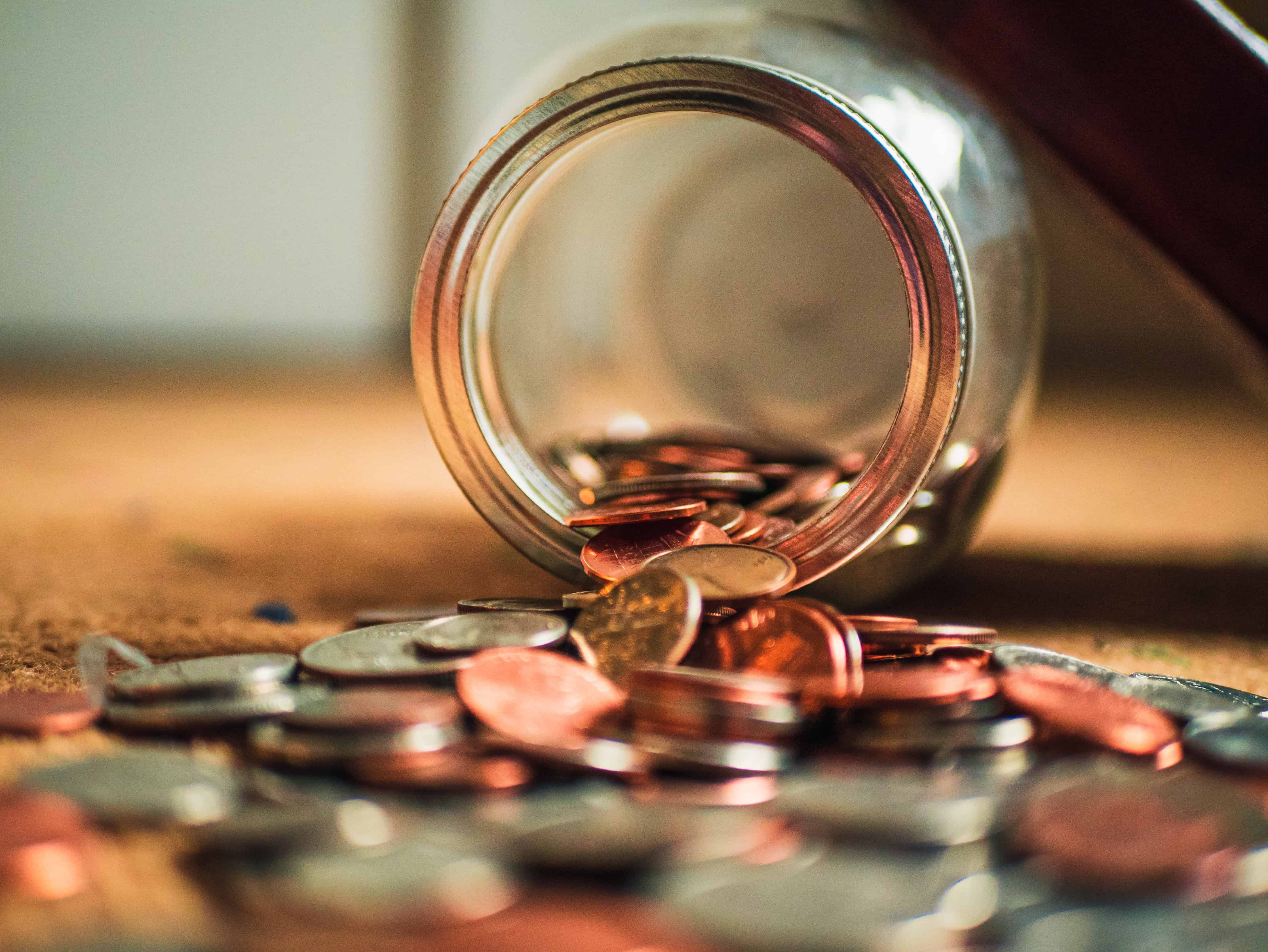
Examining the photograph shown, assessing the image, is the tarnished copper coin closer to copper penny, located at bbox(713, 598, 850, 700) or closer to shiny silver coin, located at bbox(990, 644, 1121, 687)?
copper penny, located at bbox(713, 598, 850, 700)

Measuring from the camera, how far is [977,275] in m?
0.94

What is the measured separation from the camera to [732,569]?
0.76 metres

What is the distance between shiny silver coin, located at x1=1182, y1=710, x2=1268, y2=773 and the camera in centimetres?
61

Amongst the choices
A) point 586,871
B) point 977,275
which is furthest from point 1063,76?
point 586,871

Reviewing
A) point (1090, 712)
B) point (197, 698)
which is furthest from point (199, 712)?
point (1090, 712)

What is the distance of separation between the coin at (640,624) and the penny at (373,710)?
107mm

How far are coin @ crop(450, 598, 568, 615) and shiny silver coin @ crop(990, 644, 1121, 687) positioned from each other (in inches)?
12.0

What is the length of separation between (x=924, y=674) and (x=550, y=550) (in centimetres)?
35

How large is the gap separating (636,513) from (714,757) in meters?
0.26

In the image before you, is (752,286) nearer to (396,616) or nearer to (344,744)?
(396,616)

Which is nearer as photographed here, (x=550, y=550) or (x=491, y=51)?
(x=550, y=550)

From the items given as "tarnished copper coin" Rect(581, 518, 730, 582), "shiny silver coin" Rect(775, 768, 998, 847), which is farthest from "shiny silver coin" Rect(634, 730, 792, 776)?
"tarnished copper coin" Rect(581, 518, 730, 582)

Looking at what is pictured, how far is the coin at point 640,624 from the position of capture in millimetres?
699

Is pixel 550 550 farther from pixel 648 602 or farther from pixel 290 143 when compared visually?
pixel 290 143
